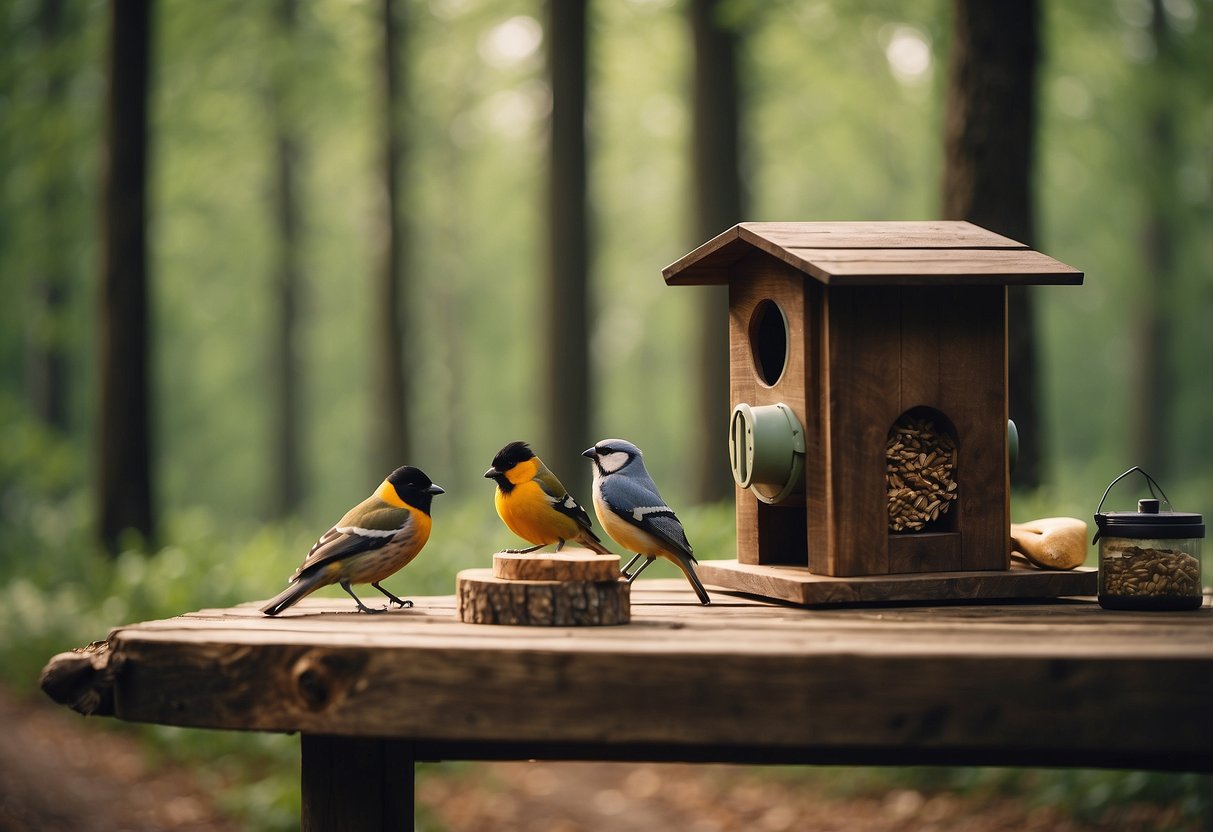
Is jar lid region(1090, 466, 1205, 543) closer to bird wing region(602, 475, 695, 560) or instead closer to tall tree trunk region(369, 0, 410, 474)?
bird wing region(602, 475, 695, 560)

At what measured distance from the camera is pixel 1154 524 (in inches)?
141

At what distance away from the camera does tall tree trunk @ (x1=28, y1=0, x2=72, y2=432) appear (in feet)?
43.2

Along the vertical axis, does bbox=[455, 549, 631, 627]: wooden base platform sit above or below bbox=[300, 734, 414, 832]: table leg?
above

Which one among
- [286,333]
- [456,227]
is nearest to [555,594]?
[286,333]

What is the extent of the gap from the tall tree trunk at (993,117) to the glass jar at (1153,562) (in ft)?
10.9

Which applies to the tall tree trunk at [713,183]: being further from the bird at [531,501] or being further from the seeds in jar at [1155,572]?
the seeds in jar at [1155,572]

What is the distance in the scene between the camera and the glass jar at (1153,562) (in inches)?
141

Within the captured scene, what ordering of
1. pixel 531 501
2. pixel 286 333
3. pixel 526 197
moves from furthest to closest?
pixel 526 197, pixel 286 333, pixel 531 501

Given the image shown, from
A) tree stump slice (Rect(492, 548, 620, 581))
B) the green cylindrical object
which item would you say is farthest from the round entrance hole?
tree stump slice (Rect(492, 548, 620, 581))

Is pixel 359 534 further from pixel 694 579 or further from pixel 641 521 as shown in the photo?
pixel 694 579

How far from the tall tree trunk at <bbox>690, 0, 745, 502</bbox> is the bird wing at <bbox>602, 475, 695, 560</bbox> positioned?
24.2 ft

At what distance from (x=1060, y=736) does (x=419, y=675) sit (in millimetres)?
1394

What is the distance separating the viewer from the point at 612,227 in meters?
24.2

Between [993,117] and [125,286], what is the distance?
282 inches
